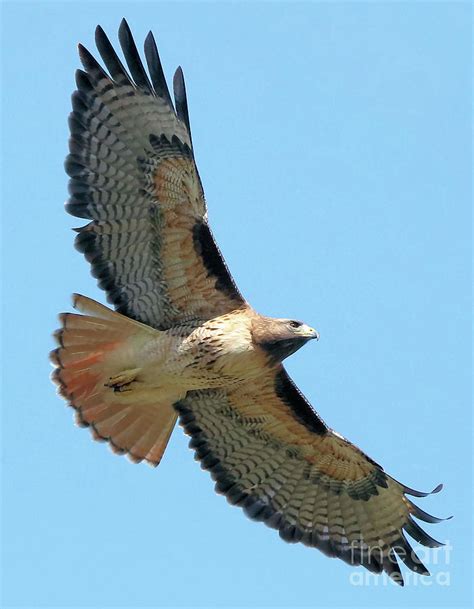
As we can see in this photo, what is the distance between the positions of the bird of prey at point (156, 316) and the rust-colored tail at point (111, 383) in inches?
0.5

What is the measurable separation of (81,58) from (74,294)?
2.35m

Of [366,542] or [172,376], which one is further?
[366,542]

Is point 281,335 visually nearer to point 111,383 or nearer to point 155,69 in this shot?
point 111,383

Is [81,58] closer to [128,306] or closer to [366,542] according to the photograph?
[128,306]

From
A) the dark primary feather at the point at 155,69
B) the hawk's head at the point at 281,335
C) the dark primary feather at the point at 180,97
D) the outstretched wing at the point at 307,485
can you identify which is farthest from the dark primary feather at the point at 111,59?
the outstretched wing at the point at 307,485

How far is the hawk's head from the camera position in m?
14.9

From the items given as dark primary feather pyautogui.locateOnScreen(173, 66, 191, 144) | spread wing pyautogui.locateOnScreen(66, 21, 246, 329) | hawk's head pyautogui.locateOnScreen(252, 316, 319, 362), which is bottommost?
hawk's head pyautogui.locateOnScreen(252, 316, 319, 362)

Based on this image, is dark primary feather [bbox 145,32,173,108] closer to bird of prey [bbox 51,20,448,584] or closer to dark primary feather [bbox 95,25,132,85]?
bird of prey [bbox 51,20,448,584]

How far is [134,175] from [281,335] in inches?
85.7

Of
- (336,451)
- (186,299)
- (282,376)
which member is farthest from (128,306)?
(336,451)

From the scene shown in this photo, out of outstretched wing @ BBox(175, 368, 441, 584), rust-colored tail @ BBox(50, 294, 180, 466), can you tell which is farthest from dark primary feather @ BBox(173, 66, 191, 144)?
outstretched wing @ BBox(175, 368, 441, 584)

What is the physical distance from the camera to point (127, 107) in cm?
1489

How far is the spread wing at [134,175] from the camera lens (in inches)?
585

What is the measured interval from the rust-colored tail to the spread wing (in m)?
0.48
